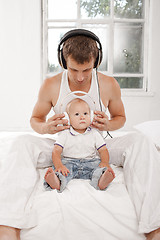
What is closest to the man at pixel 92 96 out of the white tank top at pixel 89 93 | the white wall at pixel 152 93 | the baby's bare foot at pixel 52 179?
the white tank top at pixel 89 93

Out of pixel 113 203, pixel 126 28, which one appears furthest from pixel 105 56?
pixel 113 203

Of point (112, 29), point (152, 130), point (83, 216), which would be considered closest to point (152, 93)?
point (112, 29)

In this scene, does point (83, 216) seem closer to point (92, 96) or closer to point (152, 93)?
point (92, 96)

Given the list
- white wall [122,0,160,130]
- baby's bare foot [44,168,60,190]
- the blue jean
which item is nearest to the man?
the blue jean

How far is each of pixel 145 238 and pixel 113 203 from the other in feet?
0.54

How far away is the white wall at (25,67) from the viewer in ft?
11.3

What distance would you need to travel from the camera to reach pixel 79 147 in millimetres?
1419

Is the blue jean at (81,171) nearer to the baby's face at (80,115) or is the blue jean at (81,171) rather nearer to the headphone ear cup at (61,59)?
the baby's face at (80,115)

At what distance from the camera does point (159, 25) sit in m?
3.40

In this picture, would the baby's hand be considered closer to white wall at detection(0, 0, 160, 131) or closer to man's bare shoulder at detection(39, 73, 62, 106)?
man's bare shoulder at detection(39, 73, 62, 106)

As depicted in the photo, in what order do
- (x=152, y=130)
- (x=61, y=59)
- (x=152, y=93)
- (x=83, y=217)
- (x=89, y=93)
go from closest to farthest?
(x=83, y=217)
(x=61, y=59)
(x=89, y=93)
(x=152, y=130)
(x=152, y=93)

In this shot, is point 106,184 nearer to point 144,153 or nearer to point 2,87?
point 144,153

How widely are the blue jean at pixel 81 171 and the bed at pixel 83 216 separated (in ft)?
0.27

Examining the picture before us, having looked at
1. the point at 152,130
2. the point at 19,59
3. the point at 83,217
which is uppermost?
the point at 19,59
